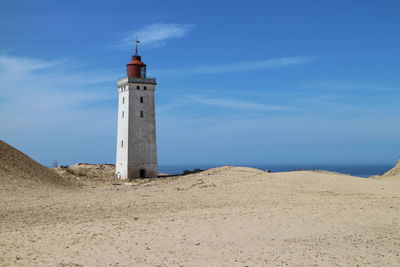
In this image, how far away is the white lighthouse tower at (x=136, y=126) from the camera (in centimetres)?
3609

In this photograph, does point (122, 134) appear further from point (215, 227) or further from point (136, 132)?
point (215, 227)

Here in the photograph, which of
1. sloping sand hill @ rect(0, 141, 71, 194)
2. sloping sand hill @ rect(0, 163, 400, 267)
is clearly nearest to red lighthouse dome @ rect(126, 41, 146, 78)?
sloping sand hill @ rect(0, 141, 71, 194)

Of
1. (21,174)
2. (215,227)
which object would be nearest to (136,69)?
(21,174)

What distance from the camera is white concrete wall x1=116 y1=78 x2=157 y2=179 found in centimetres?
3606

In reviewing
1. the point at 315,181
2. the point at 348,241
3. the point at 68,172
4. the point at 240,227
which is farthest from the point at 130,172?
the point at 348,241

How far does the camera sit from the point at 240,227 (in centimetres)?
1370

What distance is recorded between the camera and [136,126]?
3622cm

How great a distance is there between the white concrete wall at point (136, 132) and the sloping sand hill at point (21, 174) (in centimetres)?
907

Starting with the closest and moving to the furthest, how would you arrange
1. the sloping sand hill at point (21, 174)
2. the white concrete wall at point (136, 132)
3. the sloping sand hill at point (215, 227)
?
the sloping sand hill at point (215, 227) < the sloping sand hill at point (21, 174) < the white concrete wall at point (136, 132)

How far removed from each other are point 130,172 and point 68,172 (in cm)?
605

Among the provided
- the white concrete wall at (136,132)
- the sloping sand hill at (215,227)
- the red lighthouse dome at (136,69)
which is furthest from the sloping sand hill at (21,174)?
the red lighthouse dome at (136,69)

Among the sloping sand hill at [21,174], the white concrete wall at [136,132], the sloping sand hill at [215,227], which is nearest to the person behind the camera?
the sloping sand hill at [215,227]

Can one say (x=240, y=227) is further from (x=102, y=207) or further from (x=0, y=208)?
(x=0, y=208)

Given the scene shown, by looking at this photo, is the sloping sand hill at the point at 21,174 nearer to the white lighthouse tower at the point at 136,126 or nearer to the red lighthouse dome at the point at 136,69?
the white lighthouse tower at the point at 136,126
